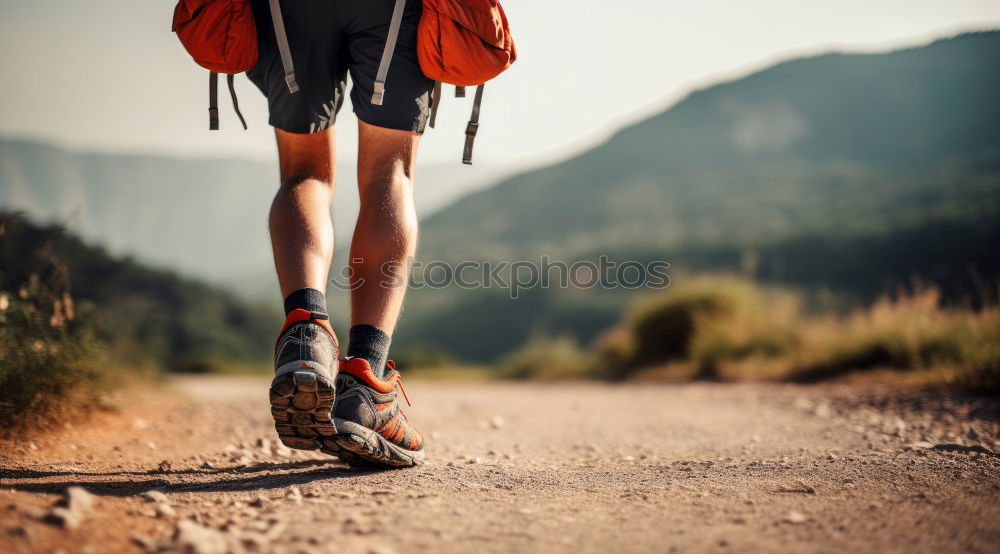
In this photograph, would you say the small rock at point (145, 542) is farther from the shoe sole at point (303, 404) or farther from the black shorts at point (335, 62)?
the black shorts at point (335, 62)

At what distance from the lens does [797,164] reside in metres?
53.4

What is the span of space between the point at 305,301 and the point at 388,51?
68cm

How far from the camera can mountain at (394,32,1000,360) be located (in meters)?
13.3

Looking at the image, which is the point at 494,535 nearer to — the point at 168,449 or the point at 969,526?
the point at 969,526

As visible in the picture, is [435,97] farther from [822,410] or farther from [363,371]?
[822,410]

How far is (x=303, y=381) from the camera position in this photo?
1.48m

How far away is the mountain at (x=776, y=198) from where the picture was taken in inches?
522

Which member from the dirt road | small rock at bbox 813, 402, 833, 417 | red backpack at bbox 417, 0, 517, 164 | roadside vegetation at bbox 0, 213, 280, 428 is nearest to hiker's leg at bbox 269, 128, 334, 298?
red backpack at bbox 417, 0, 517, 164

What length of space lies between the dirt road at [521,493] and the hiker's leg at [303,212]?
51cm

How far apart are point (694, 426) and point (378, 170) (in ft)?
6.43

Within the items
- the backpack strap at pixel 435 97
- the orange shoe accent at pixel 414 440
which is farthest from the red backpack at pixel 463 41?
the orange shoe accent at pixel 414 440

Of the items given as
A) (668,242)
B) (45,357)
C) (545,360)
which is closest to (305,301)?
(45,357)

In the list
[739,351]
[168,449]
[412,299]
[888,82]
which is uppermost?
[888,82]

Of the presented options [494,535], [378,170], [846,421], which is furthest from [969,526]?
[846,421]
